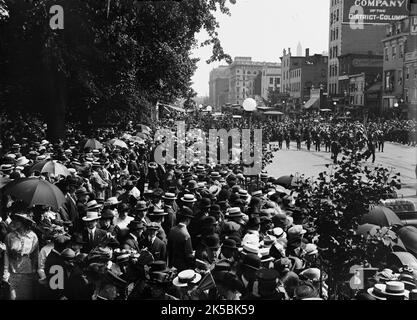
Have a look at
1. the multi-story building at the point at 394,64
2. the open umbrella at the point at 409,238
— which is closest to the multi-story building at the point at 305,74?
the multi-story building at the point at 394,64

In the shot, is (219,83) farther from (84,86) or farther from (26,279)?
(26,279)

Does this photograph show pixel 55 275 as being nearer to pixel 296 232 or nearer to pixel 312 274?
pixel 312 274

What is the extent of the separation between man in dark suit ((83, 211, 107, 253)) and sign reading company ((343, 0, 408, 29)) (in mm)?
30950

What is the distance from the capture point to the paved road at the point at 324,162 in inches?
941

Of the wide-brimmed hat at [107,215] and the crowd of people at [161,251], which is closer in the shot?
the crowd of people at [161,251]

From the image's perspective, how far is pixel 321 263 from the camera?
22.1 ft

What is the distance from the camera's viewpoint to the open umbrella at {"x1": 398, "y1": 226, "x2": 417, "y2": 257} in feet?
27.6

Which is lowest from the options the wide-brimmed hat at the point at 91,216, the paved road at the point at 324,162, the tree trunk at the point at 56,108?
the paved road at the point at 324,162

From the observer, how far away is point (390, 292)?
5.45 metres

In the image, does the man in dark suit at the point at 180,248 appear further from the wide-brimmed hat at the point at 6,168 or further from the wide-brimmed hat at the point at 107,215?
the wide-brimmed hat at the point at 6,168

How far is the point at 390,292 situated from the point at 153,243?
3.21 metres

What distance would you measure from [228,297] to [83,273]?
1.84 metres

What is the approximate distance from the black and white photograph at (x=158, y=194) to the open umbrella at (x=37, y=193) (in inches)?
0.9

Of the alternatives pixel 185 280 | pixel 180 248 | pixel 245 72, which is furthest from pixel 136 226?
pixel 245 72
